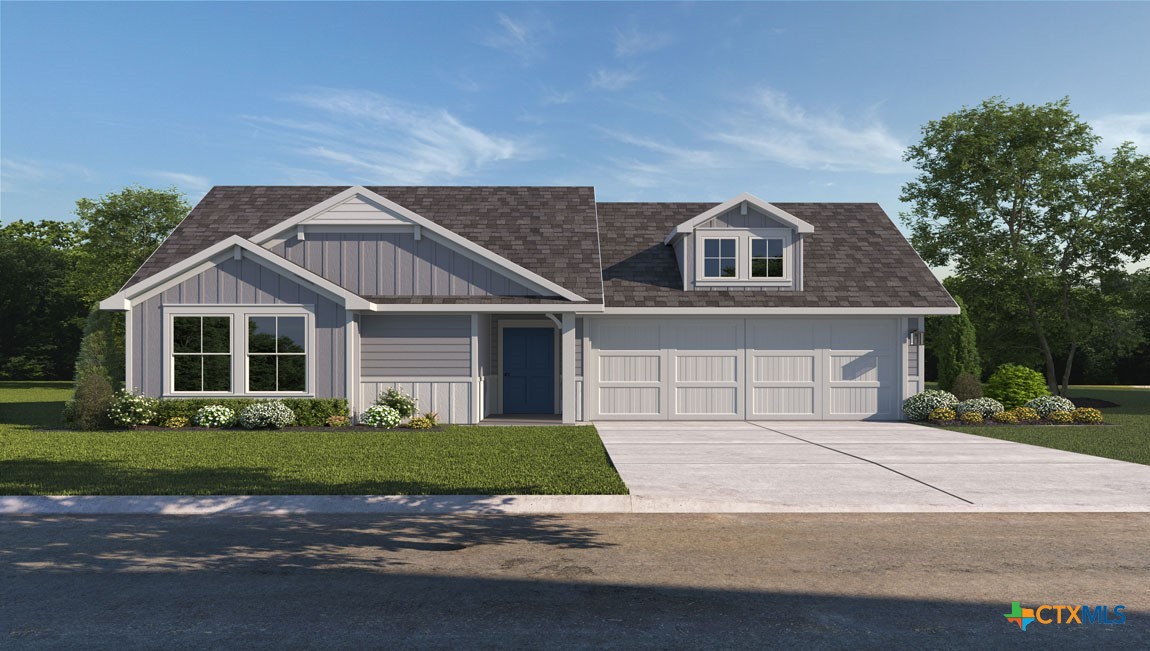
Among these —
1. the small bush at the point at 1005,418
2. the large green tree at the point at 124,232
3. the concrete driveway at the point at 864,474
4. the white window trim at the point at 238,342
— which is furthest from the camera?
the large green tree at the point at 124,232

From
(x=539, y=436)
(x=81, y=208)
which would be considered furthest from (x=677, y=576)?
(x=81, y=208)

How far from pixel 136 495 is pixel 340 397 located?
28.4 ft

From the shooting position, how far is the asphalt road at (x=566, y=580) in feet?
16.1

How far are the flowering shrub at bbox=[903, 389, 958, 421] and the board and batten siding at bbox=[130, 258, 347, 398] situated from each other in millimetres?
13627

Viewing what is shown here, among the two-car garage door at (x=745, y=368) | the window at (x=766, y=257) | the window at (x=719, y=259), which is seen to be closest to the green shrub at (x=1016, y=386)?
the two-car garage door at (x=745, y=368)

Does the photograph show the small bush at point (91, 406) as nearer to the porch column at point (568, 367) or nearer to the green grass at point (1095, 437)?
the porch column at point (568, 367)

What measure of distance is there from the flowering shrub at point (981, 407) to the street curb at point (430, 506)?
10.9m

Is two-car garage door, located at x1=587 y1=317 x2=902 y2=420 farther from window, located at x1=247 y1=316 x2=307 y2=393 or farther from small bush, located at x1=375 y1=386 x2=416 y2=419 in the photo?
window, located at x1=247 y1=316 x2=307 y2=393

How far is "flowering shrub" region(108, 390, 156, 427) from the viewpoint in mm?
16812

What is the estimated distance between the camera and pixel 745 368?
1998 centimetres

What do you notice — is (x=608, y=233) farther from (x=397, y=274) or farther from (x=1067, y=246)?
(x=1067, y=246)

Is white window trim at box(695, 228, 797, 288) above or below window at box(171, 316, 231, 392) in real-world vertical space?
above

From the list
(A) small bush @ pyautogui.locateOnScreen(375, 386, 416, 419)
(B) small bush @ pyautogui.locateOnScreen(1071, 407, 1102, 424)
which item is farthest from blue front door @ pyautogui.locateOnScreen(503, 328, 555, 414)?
(B) small bush @ pyautogui.locateOnScreen(1071, 407, 1102, 424)

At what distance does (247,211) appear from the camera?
22359 mm
